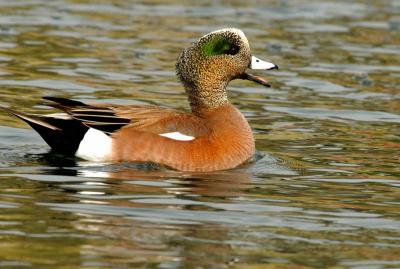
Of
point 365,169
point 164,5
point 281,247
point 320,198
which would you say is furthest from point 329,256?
point 164,5

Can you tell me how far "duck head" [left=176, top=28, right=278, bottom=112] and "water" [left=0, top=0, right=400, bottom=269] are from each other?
2.20ft

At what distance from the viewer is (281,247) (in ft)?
22.7

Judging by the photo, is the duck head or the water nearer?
the water

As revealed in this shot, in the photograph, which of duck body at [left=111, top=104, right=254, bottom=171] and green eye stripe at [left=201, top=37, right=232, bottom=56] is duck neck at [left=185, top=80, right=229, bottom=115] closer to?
green eye stripe at [left=201, top=37, right=232, bottom=56]

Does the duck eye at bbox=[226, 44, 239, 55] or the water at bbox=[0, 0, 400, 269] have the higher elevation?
the duck eye at bbox=[226, 44, 239, 55]

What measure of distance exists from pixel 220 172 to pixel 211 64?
1139mm

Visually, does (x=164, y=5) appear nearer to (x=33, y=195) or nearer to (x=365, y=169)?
(x=365, y=169)

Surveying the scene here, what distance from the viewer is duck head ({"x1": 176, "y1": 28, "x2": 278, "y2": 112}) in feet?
33.4

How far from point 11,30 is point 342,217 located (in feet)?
31.1

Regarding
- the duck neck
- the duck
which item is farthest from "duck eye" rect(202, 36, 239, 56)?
the duck

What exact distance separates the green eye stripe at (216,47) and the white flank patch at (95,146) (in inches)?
49.6

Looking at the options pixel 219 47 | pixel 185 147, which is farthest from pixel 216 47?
pixel 185 147

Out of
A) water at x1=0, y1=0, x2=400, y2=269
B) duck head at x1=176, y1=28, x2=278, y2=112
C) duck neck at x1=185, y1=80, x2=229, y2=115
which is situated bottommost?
water at x1=0, y1=0, x2=400, y2=269

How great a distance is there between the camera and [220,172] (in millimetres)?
9500
